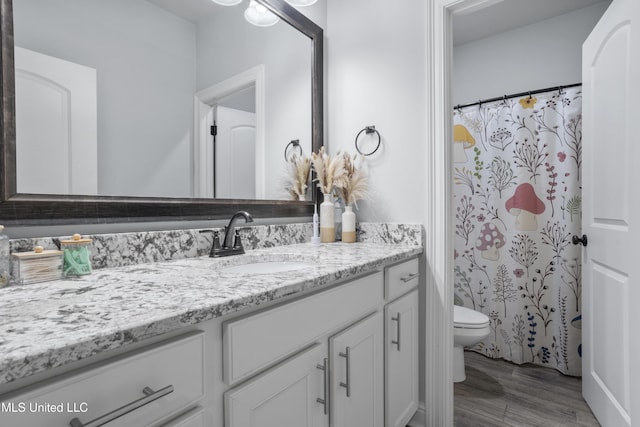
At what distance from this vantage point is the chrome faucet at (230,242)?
4.07 ft

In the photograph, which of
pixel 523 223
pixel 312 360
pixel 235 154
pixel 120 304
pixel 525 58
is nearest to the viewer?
pixel 120 304

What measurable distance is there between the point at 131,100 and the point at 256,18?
762 millimetres

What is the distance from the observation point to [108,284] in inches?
31.3

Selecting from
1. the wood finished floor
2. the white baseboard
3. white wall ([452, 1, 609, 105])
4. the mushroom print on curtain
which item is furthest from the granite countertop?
white wall ([452, 1, 609, 105])

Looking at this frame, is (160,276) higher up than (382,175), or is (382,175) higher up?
(382,175)

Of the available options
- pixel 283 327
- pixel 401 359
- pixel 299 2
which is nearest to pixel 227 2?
pixel 299 2

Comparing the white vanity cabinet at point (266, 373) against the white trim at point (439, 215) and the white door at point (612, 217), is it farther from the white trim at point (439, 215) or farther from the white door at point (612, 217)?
the white door at point (612, 217)

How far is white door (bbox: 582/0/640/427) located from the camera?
133cm

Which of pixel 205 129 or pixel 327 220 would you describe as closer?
pixel 205 129

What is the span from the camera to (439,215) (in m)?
1.52

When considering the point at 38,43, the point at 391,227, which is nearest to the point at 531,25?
the point at 391,227

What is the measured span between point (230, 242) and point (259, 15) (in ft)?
3.51

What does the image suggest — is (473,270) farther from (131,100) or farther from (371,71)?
(131,100)

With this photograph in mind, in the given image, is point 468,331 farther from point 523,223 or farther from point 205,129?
point 205,129
